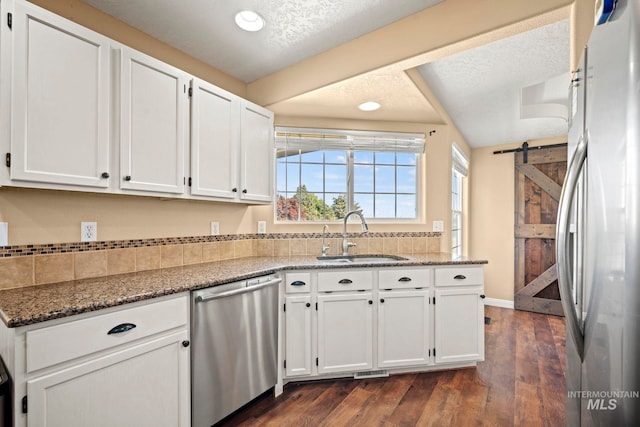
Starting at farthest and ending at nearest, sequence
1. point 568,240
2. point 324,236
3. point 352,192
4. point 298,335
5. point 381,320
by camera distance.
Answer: point 352,192 < point 324,236 < point 381,320 < point 298,335 < point 568,240

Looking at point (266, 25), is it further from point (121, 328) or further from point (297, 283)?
point (121, 328)

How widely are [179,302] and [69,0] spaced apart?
177 cm

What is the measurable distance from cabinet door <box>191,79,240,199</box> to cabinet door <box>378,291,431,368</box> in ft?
4.76

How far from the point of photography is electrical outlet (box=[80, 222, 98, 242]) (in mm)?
1735

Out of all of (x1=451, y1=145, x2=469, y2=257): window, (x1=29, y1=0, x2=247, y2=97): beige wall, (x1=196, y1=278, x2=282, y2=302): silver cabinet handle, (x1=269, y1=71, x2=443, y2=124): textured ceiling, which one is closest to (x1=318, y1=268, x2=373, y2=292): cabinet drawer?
(x1=196, y1=278, x2=282, y2=302): silver cabinet handle

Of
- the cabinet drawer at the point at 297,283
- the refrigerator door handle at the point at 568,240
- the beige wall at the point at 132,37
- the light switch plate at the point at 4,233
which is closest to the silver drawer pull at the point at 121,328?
the light switch plate at the point at 4,233

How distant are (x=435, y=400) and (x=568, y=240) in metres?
1.67

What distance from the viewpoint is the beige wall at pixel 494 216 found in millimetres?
4359

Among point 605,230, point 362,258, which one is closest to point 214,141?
point 362,258

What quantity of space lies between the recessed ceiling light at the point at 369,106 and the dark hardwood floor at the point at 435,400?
7.41 ft

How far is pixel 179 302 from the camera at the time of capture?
1544 millimetres

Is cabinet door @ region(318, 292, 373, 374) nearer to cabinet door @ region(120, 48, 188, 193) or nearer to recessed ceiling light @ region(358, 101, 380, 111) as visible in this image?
cabinet door @ region(120, 48, 188, 193)

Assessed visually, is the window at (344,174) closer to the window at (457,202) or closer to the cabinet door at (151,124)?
the cabinet door at (151,124)

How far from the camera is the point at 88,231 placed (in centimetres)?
176
